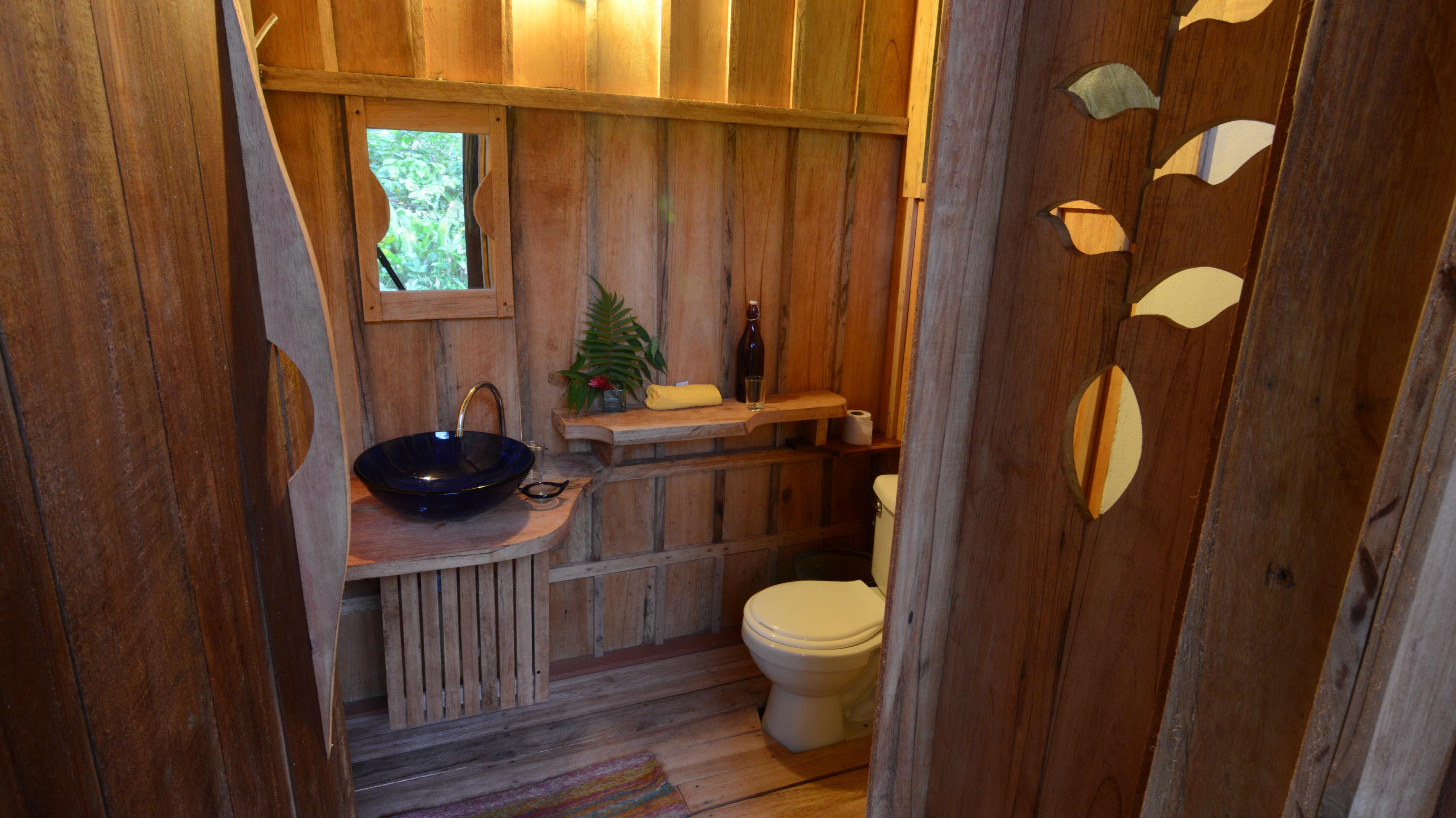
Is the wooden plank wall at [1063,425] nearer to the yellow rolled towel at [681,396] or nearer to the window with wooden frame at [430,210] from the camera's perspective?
the yellow rolled towel at [681,396]

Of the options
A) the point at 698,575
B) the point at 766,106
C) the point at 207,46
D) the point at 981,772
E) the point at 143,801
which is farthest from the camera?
the point at 698,575

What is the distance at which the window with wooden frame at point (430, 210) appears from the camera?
2.06 metres

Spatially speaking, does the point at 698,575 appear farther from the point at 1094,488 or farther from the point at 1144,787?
the point at 1144,787

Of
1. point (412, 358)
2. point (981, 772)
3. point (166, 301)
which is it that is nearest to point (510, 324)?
point (412, 358)

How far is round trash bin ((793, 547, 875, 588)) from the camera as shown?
284cm

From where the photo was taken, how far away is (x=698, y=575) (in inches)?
110

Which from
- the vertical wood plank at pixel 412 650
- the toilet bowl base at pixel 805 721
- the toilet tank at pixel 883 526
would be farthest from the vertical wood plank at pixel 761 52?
the toilet bowl base at pixel 805 721

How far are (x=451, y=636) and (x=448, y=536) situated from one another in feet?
1.31

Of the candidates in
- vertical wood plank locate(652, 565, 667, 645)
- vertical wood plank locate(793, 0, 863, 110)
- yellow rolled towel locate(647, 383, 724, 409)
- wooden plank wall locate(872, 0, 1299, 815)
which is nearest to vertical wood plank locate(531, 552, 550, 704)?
vertical wood plank locate(652, 565, 667, 645)

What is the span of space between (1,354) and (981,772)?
3.89ft

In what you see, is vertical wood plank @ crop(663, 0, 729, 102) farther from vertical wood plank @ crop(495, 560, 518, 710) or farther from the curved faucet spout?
vertical wood plank @ crop(495, 560, 518, 710)

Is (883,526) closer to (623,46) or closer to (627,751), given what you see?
(627,751)

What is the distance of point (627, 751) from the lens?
2.26 metres

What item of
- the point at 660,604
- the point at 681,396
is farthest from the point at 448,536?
the point at 660,604
